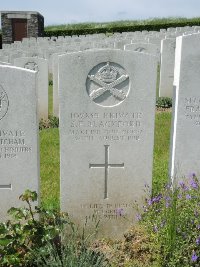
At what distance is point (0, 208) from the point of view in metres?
3.99

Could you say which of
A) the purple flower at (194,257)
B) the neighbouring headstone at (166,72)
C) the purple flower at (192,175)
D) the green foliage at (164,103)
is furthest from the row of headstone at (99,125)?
the neighbouring headstone at (166,72)

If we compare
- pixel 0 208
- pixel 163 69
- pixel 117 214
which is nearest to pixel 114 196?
pixel 117 214

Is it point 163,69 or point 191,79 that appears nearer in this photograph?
point 191,79

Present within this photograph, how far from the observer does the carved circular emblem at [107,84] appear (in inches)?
152

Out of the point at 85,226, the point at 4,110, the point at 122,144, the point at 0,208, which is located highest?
the point at 4,110

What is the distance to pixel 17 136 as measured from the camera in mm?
3752

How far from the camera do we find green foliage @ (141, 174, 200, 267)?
10.7 ft

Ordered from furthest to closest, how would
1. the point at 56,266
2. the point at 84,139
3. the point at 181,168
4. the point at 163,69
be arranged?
1. the point at 163,69
2. the point at 181,168
3. the point at 84,139
4. the point at 56,266

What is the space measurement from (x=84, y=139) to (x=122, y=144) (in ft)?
1.27

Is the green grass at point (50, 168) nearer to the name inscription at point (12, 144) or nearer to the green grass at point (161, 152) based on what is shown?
the name inscription at point (12, 144)

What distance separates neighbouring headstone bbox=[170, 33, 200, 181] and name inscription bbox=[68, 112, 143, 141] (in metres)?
0.61

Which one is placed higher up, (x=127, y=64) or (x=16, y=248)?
(x=127, y=64)

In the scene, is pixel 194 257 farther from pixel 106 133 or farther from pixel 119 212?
pixel 106 133

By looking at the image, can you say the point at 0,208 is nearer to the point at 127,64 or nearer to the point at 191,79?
the point at 127,64
